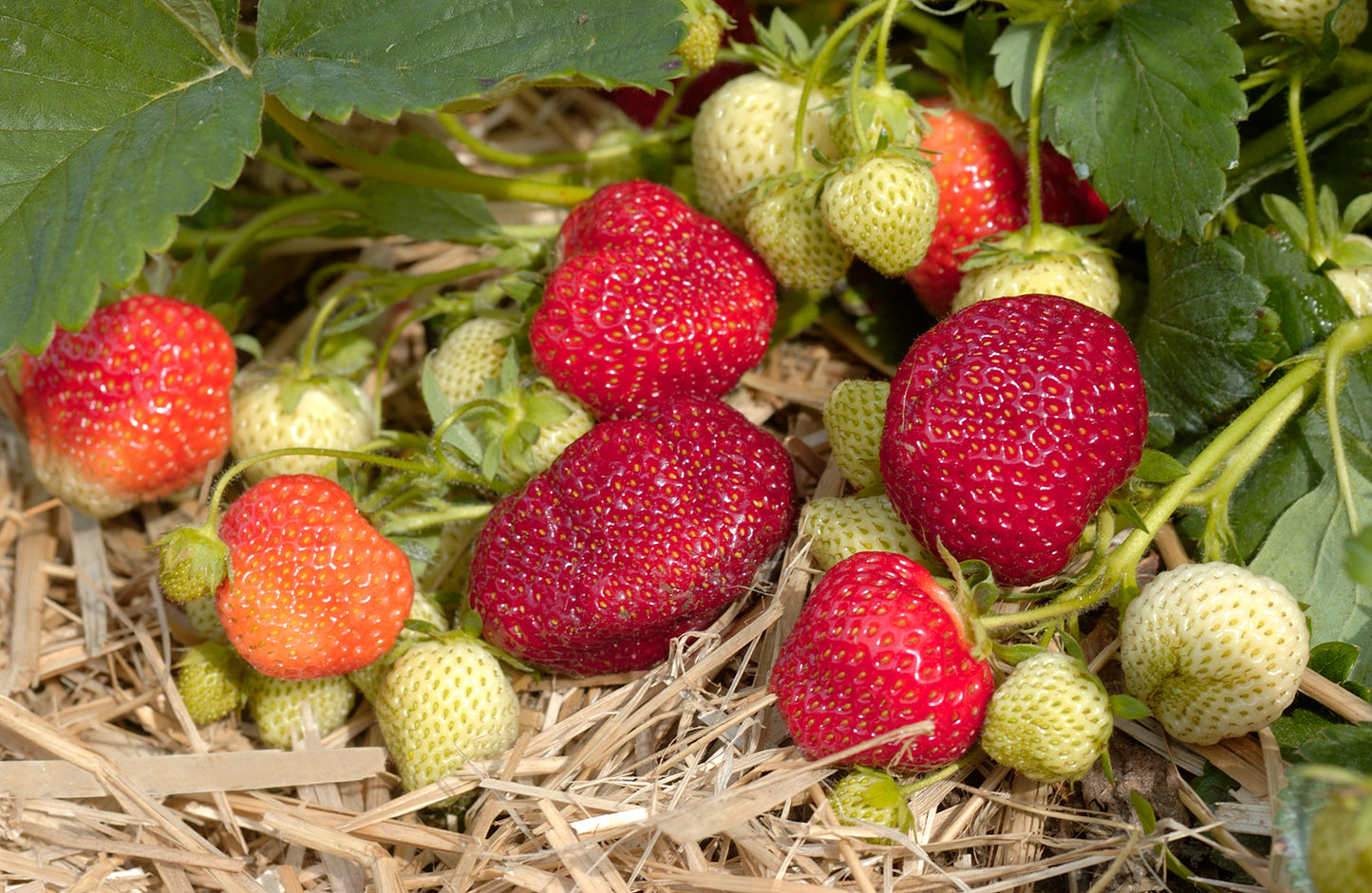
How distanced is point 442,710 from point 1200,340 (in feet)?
3.52

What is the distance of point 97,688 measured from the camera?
1.73 metres

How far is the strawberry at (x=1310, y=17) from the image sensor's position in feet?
4.48

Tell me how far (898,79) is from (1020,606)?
36.2 inches

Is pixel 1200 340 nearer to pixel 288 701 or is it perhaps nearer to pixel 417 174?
pixel 417 174

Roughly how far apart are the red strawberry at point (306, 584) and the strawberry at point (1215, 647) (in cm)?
90

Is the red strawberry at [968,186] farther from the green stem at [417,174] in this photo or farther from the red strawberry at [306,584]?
the red strawberry at [306,584]

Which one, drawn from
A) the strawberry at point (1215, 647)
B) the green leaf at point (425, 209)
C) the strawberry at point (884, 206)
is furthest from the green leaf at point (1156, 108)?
the green leaf at point (425, 209)

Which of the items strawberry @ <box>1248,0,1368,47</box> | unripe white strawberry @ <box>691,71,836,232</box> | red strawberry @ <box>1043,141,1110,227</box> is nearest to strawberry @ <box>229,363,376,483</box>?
unripe white strawberry @ <box>691,71,836,232</box>

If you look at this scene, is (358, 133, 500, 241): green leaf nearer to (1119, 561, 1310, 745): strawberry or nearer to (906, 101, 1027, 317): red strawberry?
(906, 101, 1027, 317): red strawberry

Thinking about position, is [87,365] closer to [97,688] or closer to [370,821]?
[97,688]

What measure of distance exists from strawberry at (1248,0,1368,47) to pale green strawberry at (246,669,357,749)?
152 cm

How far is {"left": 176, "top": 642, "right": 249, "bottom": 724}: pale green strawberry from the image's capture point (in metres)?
1.56

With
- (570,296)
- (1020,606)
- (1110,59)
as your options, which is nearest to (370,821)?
(570,296)

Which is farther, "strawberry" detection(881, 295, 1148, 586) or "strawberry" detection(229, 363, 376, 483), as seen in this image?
"strawberry" detection(229, 363, 376, 483)
